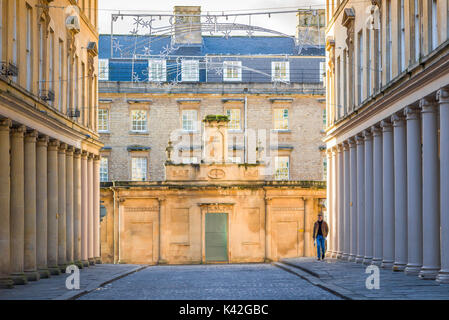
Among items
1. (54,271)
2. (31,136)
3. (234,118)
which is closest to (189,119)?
(234,118)

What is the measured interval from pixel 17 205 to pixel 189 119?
3926cm

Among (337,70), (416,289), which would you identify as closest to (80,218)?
(337,70)

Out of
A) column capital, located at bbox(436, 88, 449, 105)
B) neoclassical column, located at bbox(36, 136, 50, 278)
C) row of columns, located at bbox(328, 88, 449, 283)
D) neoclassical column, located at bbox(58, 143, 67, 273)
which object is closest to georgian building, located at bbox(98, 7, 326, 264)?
row of columns, located at bbox(328, 88, 449, 283)

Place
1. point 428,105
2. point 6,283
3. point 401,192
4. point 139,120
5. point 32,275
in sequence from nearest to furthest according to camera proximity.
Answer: point 6,283
point 428,105
point 32,275
point 401,192
point 139,120

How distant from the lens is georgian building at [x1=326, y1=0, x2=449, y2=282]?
81.4 feet

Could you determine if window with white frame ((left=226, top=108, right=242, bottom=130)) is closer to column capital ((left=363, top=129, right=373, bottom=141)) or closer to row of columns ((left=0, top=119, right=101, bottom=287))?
row of columns ((left=0, top=119, right=101, bottom=287))

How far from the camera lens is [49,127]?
31.2 m


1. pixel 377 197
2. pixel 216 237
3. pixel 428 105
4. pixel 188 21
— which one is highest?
pixel 188 21

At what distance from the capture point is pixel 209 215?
5491 centimetres

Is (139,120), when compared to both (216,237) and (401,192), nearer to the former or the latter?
(216,237)

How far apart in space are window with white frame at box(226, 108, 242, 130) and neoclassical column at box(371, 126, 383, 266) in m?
33.2

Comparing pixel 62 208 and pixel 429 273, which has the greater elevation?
pixel 62 208

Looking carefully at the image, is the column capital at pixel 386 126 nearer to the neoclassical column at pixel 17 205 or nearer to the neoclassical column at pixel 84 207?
the neoclassical column at pixel 17 205

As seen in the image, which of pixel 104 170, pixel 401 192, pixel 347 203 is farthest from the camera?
pixel 104 170
